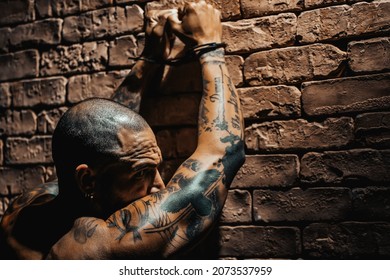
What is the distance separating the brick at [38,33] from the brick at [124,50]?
1.12ft

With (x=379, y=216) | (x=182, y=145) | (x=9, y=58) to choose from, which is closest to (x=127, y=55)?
(x=182, y=145)

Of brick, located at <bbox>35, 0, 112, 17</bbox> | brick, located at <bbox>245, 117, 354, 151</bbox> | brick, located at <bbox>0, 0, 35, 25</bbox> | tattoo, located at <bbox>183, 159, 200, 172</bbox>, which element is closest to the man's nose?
tattoo, located at <bbox>183, 159, 200, 172</bbox>

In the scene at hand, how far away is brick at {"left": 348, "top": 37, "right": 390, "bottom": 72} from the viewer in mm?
2049

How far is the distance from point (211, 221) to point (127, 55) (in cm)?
103

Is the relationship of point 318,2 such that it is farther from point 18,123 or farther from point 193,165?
point 18,123

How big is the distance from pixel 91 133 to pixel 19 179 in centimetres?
93

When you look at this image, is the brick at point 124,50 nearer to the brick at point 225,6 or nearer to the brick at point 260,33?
the brick at point 225,6

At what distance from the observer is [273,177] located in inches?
84.0

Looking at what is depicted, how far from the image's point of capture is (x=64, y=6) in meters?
2.63

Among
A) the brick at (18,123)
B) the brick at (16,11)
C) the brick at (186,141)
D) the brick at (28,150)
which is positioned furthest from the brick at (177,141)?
the brick at (16,11)

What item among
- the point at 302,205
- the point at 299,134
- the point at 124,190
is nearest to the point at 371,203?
the point at 302,205

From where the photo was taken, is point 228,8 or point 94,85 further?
point 94,85

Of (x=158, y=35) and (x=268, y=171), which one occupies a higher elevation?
(x=158, y=35)

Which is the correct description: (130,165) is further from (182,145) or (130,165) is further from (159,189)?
(182,145)
